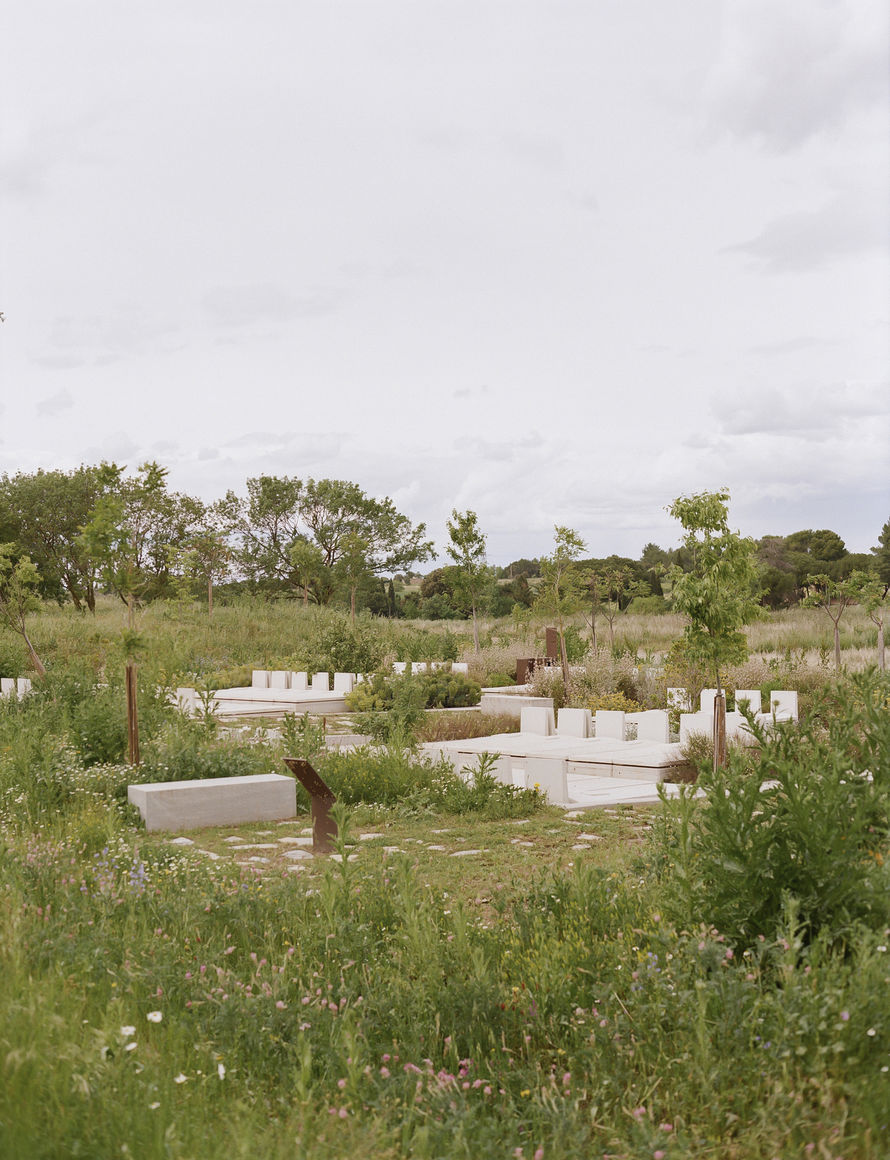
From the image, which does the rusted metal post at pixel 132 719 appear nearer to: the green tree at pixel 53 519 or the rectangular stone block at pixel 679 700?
the rectangular stone block at pixel 679 700

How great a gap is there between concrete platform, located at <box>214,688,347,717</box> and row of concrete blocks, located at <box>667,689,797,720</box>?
5.89 metres

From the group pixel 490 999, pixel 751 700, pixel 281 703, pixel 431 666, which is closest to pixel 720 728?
pixel 751 700

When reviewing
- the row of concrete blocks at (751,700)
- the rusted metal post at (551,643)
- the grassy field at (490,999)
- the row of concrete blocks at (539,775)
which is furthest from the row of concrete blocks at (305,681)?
the grassy field at (490,999)

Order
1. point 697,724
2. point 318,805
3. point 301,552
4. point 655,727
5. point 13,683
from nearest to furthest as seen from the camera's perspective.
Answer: point 318,805 < point 697,724 < point 655,727 < point 13,683 < point 301,552

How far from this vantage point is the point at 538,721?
13.3m

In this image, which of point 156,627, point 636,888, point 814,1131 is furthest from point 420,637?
point 814,1131

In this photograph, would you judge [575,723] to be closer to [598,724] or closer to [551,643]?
[598,724]

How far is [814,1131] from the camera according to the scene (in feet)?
7.60

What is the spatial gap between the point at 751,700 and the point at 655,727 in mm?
1286

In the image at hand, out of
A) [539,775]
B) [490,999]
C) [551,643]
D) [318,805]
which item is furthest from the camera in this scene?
[551,643]

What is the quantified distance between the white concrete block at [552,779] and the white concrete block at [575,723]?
4.16 metres

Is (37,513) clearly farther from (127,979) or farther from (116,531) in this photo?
(127,979)

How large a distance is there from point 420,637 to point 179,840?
17.1 meters

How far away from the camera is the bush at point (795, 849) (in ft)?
10.2
